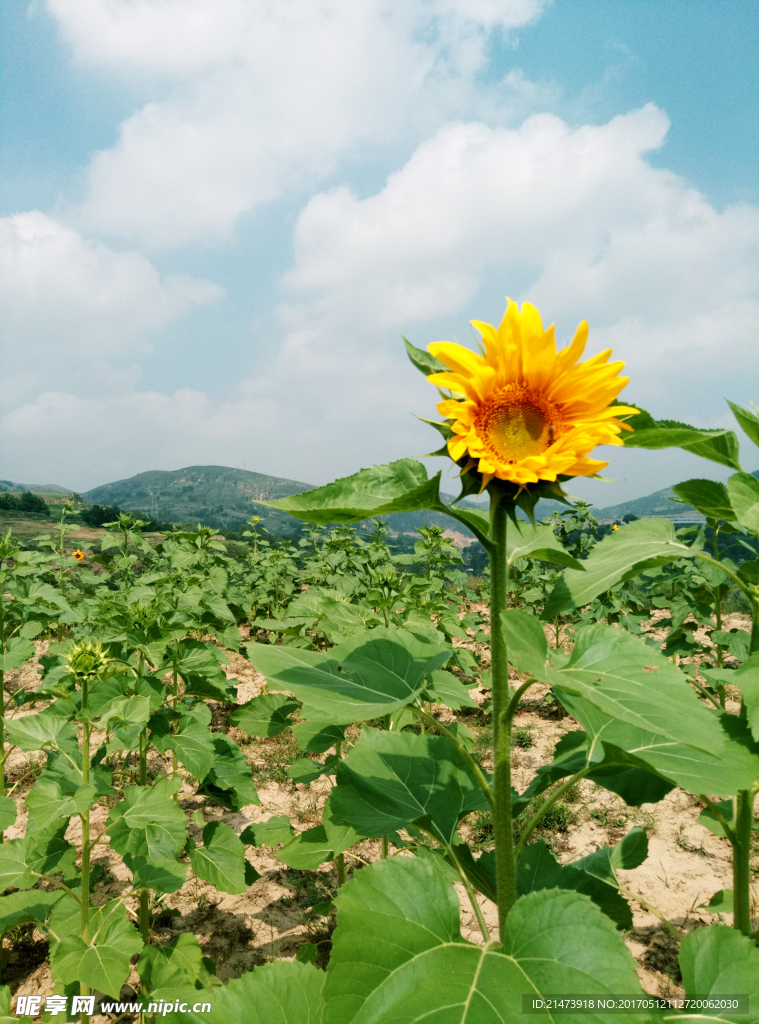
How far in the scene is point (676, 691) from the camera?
0.95 metres

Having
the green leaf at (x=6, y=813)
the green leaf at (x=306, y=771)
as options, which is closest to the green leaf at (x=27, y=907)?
the green leaf at (x=6, y=813)

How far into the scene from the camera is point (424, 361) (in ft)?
3.73

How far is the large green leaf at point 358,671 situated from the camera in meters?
1.05

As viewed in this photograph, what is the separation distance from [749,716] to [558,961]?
2.64 ft

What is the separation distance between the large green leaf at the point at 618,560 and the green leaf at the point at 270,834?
6.92ft

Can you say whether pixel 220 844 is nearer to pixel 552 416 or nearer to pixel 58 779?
pixel 58 779

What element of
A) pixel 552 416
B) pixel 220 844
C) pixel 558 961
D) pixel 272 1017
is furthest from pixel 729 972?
pixel 220 844

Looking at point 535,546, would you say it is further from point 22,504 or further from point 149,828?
point 22,504

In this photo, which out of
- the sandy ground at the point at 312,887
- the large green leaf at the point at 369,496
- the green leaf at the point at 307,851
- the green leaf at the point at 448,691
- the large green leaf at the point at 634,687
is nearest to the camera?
the large green leaf at the point at 634,687

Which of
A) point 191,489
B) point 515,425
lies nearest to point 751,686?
point 515,425

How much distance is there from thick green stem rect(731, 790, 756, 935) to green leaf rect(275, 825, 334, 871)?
4.77 feet

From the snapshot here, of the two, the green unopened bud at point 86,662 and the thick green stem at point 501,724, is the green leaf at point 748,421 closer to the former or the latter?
the thick green stem at point 501,724

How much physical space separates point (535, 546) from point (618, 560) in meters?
0.21

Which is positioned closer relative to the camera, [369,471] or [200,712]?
[369,471]
